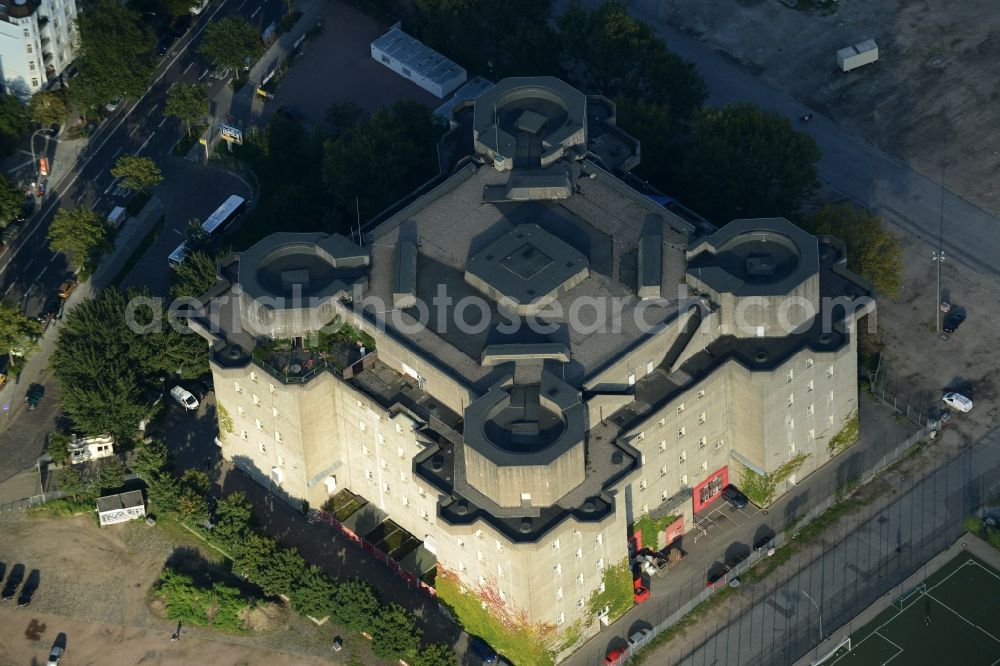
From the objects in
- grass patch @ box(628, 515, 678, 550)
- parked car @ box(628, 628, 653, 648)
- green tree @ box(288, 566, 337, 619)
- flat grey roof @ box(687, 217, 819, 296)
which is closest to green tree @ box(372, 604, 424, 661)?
green tree @ box(288, 566, 337, 619)

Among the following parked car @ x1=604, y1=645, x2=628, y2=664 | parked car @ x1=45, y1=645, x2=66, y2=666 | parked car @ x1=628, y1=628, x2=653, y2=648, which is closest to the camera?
parked car @ x1=604, y1=645, x2=628, y2=664

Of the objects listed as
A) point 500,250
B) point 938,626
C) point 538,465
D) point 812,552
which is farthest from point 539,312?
point 938,626

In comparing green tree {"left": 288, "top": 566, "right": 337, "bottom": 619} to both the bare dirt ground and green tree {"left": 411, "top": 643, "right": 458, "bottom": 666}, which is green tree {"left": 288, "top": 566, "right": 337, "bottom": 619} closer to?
the bare dirt ground

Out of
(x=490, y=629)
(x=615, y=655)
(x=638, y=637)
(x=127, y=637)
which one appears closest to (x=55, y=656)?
(x=127, y=637)

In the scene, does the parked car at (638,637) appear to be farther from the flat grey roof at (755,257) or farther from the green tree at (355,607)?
the flat grey roof at (755,257)

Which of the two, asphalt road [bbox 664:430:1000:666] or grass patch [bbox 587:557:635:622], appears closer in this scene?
grass patch [bbox 587:557:635:622]

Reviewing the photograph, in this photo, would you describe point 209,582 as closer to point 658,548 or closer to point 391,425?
point 391,425

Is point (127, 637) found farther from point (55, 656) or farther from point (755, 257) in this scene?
point (755, 257)
